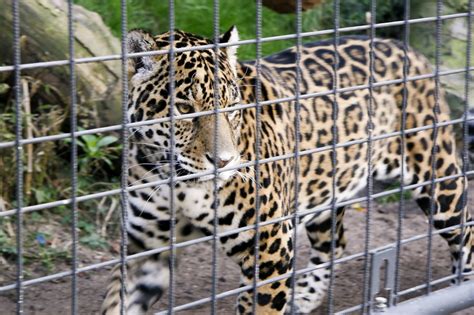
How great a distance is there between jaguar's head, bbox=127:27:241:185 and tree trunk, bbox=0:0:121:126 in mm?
1638

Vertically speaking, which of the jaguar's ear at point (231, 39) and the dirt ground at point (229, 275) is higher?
the jaguar's ear at point (231, 39)

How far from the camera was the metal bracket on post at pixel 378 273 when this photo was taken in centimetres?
371

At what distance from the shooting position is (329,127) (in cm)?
477

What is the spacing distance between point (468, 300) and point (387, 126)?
128 cm

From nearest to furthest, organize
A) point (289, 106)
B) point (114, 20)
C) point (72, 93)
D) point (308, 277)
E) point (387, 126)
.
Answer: point (72, 93)
point (289, 106)
point (387, 126)
point (308, 277)
point (114, 20)

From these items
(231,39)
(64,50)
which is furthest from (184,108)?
(64,50)

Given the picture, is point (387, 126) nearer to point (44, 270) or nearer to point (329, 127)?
point (329, 127)

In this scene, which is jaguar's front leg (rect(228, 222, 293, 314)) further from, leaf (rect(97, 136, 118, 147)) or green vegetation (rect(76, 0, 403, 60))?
green vegetation (rect(76, 0, 403, 60))

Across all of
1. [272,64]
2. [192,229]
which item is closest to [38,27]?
[272,64]

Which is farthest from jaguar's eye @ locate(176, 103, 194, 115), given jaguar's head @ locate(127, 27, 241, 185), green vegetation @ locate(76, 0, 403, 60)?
green vegetation @ locate(76, 0, 403, 60)

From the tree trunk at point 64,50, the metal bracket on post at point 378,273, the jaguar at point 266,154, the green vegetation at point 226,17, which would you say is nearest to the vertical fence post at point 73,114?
the jaguar at point 266,154

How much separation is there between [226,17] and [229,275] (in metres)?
2.12

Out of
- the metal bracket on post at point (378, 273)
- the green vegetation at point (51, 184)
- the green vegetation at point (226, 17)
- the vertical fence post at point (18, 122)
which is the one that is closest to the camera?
the vertical fence post at point (18, 122)

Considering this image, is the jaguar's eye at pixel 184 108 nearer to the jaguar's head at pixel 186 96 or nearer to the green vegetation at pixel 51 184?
the jaguar's head at pixel 186 96
